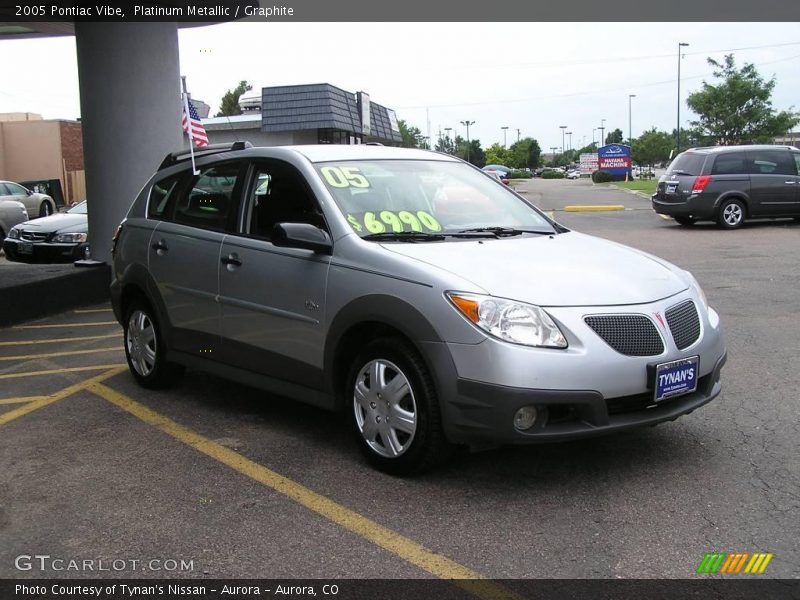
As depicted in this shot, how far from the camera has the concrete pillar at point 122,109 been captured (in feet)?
39.0

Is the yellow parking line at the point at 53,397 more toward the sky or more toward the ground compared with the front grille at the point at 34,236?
more toward the ground

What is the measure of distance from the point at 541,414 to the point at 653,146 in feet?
359

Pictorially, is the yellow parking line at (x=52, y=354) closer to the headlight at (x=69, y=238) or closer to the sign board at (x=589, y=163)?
the headlight at (x=69, y=238)

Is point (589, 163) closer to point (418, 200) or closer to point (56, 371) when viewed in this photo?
point (56, 371)

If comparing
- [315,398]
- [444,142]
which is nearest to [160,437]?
[315,398]

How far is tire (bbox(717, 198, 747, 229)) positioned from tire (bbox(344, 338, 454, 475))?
1542cm

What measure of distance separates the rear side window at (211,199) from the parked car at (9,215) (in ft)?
46.4

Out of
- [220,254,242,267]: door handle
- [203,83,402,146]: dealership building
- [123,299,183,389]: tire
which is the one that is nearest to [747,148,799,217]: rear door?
[123,299,183,389]: tire

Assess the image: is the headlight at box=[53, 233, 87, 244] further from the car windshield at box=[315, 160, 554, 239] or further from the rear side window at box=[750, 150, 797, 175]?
the rear side window at box=[750, 150, 797, 175]

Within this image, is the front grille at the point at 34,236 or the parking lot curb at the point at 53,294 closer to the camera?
the parking lot curb at the point at 53,294

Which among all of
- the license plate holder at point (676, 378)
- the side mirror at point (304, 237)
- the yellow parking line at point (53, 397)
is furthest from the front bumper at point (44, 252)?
the license plate holder at point (676, 378)

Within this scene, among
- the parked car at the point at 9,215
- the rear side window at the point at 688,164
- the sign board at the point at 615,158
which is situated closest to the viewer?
the rear side window at the point at 688,164

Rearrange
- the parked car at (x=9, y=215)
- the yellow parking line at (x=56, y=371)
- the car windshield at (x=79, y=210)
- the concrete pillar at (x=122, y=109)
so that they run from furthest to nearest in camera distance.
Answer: the parked car at (x=9, y=215), the car windshield at (x=79, y=210), the concrete pillar at (x=122, y=109), the yellow parking line at (x=56, y=371)

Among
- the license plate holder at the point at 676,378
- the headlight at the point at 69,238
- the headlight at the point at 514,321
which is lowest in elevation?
the license plate holder at the point at 676,378
